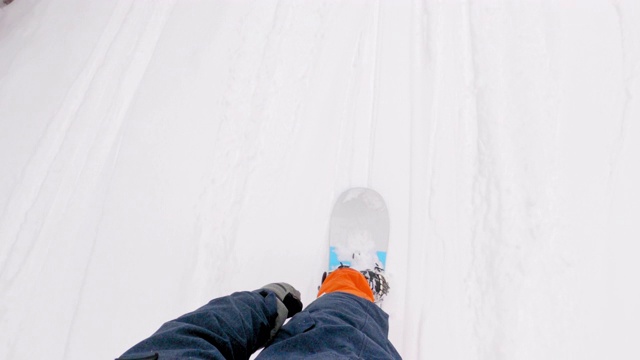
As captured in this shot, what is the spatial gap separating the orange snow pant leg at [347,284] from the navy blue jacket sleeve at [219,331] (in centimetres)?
17

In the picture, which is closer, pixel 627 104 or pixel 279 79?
pixel 627 104

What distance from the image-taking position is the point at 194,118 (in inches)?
56.1

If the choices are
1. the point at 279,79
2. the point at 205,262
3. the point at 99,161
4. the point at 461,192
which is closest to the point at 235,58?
A: the point at 279,79

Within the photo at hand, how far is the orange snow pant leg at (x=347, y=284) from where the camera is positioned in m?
1.03

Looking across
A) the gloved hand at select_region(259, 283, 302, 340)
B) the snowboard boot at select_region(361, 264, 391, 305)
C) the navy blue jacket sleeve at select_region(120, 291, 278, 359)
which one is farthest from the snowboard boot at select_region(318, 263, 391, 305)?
the navy blue jacket sleeve at select_region(120, 291, 278, 359)

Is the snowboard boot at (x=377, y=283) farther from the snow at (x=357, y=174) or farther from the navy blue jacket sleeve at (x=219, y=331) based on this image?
the navy blue jacket sleeve at (x=219, y=331)

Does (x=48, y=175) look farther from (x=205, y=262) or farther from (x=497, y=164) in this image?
(x=497, y=164)

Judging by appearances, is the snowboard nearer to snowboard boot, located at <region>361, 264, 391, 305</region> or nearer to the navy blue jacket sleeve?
snowboard boot, located at <region>361, 264, 391, 305</region>

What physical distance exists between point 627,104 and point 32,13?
94.8 inches

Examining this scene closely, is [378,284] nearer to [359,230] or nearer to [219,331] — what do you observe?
[359,230]

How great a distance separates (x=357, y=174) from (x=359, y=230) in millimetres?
165

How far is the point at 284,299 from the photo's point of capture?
0.97m

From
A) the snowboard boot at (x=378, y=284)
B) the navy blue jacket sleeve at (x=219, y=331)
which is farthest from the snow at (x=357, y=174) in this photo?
the navy blue jacket sleeve at (x=219, y=331)

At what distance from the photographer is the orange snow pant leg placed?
1029mm
